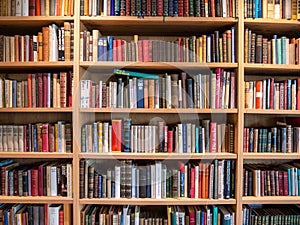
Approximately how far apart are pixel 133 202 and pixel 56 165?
1.90 feet

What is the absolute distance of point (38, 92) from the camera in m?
1.80

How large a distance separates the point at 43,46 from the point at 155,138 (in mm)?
962

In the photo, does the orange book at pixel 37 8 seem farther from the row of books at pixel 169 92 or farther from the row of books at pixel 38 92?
the row of books at pixel 169 92

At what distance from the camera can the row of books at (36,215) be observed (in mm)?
1797

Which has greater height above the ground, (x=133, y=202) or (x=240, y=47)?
(x=240, y=47)

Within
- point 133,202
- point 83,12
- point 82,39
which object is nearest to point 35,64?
point 82,39

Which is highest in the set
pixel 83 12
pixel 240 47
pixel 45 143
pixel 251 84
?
pixel 83 12

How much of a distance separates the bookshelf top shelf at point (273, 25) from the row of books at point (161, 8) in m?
0.14

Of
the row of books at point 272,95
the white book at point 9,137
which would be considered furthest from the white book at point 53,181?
the row of books at point 272,95

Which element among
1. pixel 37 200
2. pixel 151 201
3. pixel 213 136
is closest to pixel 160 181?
pixel 151 201

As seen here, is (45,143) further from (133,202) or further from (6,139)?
(133,202)

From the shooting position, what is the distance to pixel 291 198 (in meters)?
1.81

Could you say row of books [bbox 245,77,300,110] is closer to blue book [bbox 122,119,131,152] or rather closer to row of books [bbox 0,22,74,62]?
blue book [bbox 122,119,131,152]

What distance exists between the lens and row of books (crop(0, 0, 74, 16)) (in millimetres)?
1770
